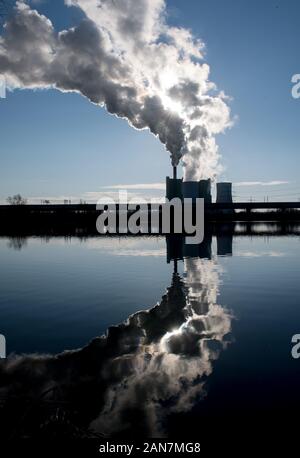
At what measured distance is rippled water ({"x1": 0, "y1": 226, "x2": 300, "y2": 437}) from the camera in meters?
7.54

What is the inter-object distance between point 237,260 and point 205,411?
86.4ft

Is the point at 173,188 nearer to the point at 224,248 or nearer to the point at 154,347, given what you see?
the point at 224,248

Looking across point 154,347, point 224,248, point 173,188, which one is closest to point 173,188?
point 173,188

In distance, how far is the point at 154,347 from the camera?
11.3 metres

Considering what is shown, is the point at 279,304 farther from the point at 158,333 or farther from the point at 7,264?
the point at 7,264

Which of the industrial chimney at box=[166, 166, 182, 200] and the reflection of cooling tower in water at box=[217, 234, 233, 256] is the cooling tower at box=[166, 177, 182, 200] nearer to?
the industrial chimney at box=[166, 166, 182, 200]

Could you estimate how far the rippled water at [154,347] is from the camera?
297 inches

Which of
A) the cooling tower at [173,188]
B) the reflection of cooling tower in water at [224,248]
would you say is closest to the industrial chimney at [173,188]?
the cooling tower at [173,188]

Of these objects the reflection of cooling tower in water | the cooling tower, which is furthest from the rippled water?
the cooling tower
